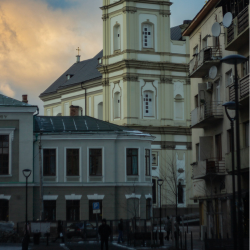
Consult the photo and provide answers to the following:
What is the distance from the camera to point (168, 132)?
75.2 meters

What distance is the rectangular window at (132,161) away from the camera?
52031 millimetres

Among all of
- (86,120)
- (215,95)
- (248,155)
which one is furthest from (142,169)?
(248,155)

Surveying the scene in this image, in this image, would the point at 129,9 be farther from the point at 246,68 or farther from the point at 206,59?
the point at 246,68

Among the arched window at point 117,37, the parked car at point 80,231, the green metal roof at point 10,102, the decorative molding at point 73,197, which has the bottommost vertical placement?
the parked car at point 80,231

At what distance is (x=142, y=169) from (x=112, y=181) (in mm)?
2747

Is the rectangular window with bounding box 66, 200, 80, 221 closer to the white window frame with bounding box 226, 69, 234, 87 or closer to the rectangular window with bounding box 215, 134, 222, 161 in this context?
the rectangular window with bounding box 215, 134, 222, 161

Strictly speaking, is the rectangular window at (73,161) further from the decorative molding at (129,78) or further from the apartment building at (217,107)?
the decorative molding at (129,78)

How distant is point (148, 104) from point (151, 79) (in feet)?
9.17

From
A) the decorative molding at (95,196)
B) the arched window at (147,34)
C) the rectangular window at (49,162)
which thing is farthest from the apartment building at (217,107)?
the arched window at (147,34)

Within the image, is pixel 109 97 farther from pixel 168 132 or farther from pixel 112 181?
pixel 112 181

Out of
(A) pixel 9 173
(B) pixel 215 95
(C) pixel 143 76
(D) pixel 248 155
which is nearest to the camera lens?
(D) pixel 248 155

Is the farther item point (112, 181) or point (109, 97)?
point (109, 97)

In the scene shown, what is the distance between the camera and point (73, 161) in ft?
167

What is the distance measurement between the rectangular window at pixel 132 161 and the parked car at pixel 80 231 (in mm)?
9468
